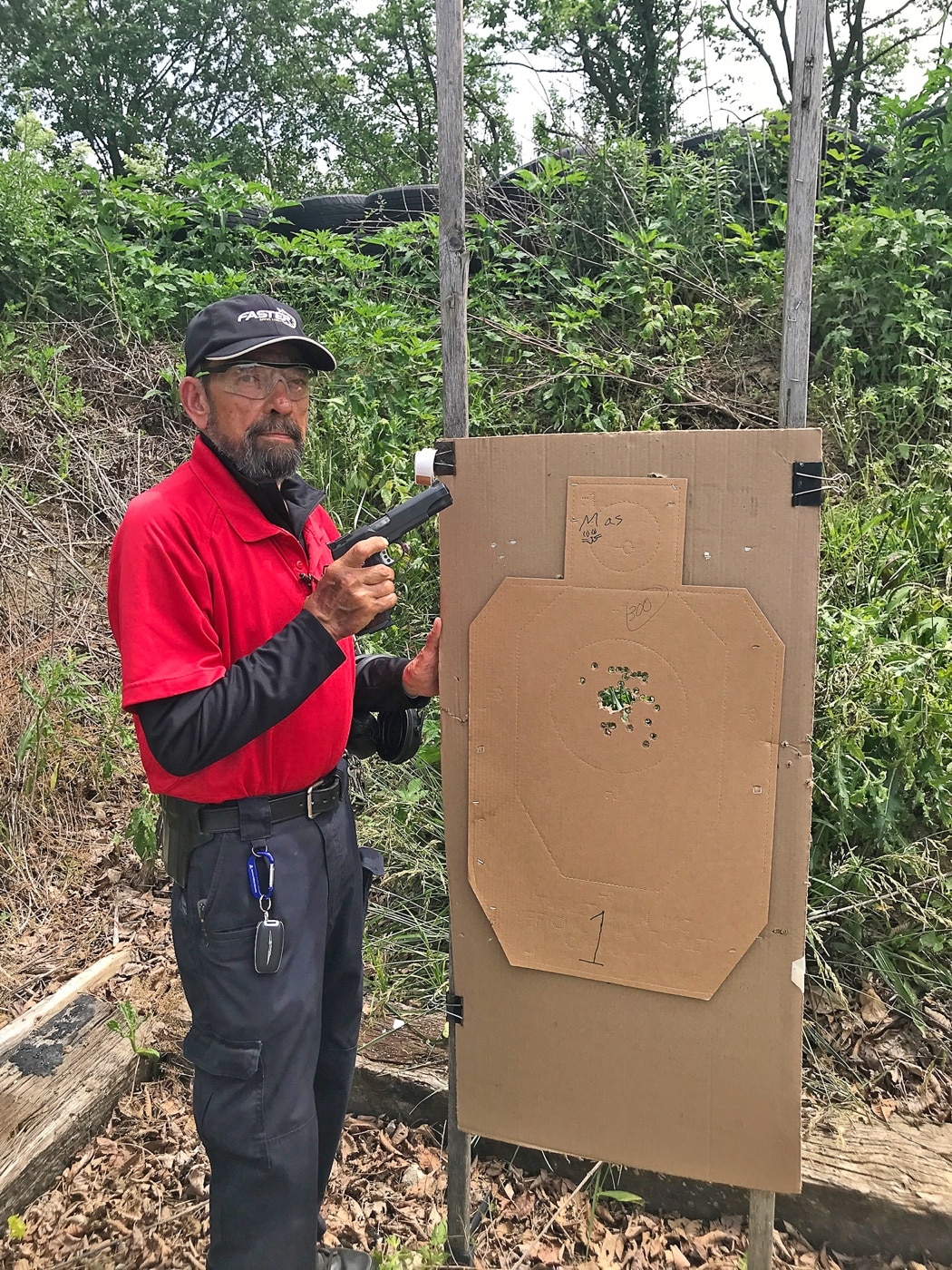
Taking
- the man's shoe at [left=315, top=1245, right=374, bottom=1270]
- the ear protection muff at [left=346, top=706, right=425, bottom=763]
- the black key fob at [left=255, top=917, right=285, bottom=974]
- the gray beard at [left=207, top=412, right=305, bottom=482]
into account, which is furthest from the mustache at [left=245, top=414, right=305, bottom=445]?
the man's shoe at [left=315, top=1245, right=374, bottom=1270]

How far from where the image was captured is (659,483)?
4.43 ft

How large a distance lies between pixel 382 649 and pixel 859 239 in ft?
8.89

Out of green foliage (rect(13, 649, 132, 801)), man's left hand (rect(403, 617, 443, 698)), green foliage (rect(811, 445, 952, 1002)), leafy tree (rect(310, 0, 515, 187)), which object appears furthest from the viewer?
leafy tree (rect(310, 0, 515, 187))

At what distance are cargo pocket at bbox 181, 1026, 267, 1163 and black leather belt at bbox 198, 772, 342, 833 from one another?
0.36m

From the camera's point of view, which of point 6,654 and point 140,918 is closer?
point 140,918

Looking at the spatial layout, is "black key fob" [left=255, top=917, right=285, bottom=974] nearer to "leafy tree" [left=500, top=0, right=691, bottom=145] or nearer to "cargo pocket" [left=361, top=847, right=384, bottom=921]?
"cargo pocket" [left=361, top=847, right=384, bottom=921]

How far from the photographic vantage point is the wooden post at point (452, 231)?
140 centimetres

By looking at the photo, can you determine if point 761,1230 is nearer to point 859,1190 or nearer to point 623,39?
point 859,1190

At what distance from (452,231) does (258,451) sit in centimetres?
52

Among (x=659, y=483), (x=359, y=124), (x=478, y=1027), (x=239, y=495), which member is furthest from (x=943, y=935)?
(x=359, y=124)

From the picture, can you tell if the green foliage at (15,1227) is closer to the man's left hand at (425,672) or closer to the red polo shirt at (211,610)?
the red polo shirt at (211,610)

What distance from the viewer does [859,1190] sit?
1736mm

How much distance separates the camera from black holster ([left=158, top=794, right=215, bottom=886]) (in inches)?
56.2

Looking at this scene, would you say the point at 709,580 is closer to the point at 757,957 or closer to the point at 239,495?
the point at 757,957
